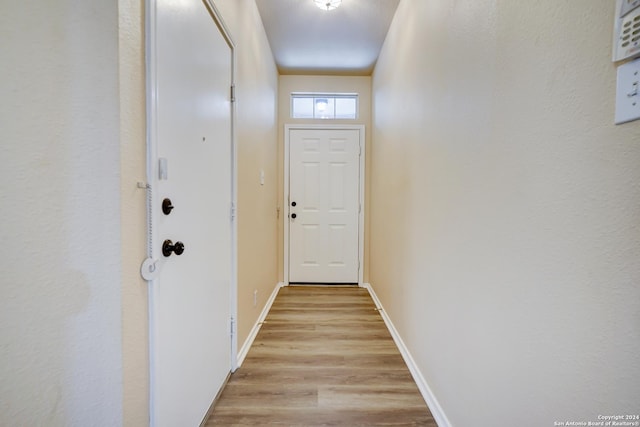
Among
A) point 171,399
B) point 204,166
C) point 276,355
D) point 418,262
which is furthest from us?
point 276,355

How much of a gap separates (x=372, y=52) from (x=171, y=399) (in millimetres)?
3218

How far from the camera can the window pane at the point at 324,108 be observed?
140 inches

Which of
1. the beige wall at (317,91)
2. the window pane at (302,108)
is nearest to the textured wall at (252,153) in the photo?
the beige wall at (317,91)

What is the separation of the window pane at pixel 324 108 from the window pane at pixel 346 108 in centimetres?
8

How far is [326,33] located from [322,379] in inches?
111

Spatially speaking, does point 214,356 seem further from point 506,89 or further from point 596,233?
point 506,89

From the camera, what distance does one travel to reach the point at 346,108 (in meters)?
3.60

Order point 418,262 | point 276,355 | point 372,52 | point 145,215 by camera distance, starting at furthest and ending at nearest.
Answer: point 372,52
point 276,355
point 418,262
point 145,215

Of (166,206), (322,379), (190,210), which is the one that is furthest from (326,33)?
(322,379)

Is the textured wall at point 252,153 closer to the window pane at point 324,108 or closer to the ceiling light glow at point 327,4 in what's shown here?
the ceiling light glow at point 327,4

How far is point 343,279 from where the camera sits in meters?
3.62

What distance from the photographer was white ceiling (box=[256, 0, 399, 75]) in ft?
7.41

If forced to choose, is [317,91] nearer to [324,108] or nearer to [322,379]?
[324,108]

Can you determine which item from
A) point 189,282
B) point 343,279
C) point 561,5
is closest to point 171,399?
point 189,282
